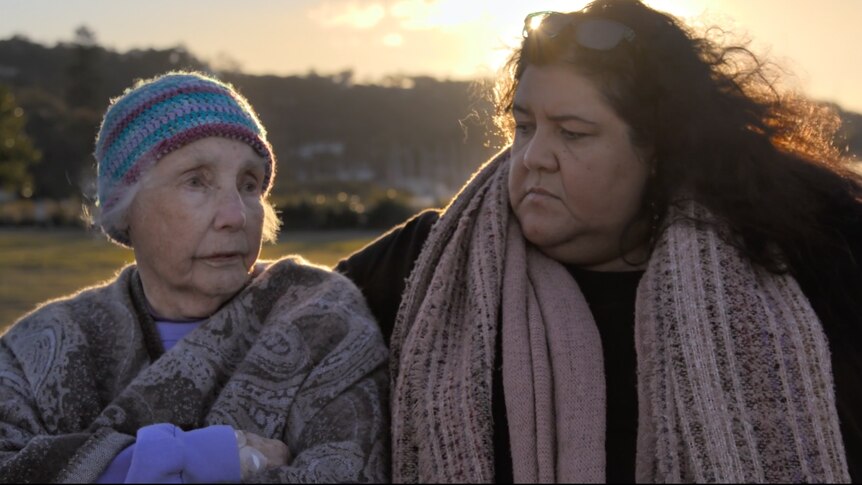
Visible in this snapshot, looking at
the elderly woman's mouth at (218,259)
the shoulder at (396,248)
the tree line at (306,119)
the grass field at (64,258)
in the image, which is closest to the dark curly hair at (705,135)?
the shoulder at (396,248)

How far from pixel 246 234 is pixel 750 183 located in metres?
1.49

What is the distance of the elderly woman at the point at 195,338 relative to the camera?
2512 millimetres

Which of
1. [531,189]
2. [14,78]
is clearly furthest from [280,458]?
[14,78]

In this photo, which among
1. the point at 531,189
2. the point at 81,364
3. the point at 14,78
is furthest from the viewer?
the point at 14,78


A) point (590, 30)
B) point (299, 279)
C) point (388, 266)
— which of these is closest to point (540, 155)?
point (590, 30)

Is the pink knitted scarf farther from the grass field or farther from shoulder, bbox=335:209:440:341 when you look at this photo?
the grass field

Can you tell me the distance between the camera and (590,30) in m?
2.86

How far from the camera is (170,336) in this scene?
2.92 metres

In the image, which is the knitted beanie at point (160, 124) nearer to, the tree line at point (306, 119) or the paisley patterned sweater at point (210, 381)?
the paisley patterned sweater at point (210, 381)

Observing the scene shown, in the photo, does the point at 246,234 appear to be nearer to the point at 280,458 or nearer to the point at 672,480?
the point at 280,458

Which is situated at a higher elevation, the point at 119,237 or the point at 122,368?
the point at 119,237

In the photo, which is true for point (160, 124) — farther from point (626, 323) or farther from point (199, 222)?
point (626, 323)

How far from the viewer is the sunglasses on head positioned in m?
2.86

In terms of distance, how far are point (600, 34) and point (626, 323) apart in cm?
85
